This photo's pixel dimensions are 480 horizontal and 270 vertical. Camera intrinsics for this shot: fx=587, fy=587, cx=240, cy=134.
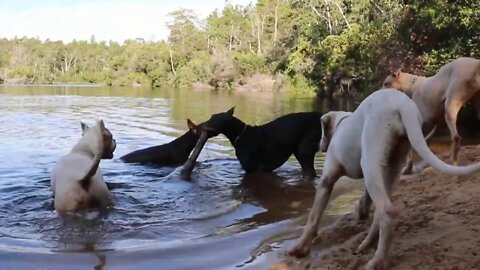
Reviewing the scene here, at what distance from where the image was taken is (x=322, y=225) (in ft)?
21.7

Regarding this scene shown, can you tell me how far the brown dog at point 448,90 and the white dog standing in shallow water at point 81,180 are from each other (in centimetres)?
411

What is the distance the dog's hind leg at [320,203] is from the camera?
16.3 ft

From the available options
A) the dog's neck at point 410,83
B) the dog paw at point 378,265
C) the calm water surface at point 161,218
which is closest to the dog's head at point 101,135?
the calm water surface at point 161,218

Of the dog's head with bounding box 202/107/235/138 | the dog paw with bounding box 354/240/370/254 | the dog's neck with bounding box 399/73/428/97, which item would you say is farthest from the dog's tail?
the dog's head with bounding box 202/107/235/138

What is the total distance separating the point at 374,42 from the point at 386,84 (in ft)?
65.4

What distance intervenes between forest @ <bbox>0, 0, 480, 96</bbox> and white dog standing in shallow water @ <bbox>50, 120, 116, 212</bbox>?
13.7m

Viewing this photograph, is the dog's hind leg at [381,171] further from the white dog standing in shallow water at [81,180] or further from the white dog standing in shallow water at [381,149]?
the white dog standing in shallow water at [81,180]

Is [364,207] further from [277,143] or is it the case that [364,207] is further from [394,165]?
[277,143]

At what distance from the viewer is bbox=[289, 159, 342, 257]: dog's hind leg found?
498cm

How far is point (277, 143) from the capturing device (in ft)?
34.8

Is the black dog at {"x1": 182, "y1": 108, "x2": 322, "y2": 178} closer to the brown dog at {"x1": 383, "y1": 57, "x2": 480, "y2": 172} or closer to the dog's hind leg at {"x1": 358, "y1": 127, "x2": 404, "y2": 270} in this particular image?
the brown dog at {"x1": 383, "y1": 57, "x2": 480, "y2": 172}

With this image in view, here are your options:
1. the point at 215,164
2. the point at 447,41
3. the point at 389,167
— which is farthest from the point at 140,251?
the point at 447,41

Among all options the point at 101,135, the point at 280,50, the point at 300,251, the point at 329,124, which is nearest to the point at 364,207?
the point at 329,124

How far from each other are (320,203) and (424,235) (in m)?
0.89
